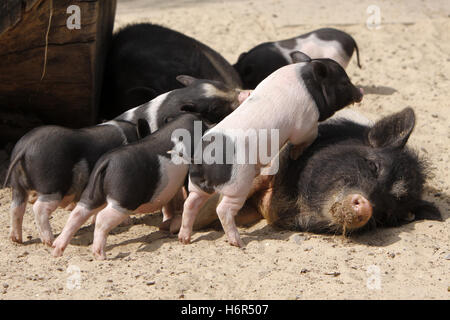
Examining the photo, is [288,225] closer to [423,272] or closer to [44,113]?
[423,272]

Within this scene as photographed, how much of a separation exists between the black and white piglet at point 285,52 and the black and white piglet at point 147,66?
90 centimetres

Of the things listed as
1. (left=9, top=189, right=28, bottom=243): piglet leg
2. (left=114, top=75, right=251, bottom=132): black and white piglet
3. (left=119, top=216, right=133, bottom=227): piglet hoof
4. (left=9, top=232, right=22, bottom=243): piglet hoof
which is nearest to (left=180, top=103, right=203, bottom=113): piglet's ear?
(left=114, top=75, right=251, bottom=132): black and white piglet

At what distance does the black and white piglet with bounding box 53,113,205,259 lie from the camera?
385 centimetres

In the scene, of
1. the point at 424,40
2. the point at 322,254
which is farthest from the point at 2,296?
the point at 424,40

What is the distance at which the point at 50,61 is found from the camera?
477 centimetres

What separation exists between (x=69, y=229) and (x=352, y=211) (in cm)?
159

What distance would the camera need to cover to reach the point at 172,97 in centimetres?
462

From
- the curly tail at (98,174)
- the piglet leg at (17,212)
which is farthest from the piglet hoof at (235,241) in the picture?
the piglet leg at (17,212)

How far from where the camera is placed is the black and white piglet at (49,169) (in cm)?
398

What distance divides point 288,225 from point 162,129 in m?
0.99

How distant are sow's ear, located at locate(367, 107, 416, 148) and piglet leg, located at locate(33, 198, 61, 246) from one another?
6.62 ft

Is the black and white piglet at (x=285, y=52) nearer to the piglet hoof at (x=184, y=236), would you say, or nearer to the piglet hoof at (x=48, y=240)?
the piglet hoof at (x=184, y=236)

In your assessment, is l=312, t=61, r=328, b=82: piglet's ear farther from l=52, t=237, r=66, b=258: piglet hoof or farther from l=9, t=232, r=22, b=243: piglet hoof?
l=9, t=232, r=22, b=243: piglet hoof

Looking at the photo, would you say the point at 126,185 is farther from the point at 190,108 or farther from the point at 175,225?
the point at 190,108
